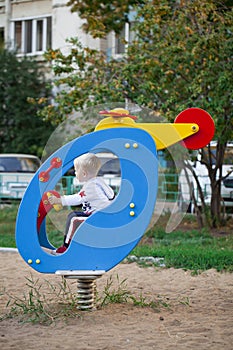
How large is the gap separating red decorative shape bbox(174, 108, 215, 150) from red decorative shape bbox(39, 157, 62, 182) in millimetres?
1099

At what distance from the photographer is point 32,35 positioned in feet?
109

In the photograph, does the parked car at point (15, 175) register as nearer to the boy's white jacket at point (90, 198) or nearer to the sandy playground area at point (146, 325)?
the sandy playground area at point (146, 325)

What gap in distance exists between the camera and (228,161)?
16109 mm

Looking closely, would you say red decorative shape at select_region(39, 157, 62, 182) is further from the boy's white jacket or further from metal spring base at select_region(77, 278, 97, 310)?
metal spring base at select_region(77, 278, 97, 310)

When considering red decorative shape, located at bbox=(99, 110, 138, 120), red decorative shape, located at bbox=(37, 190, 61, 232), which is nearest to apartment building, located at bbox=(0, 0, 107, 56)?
red decorative shape, located at bbox=(99, 110, 138, 120)

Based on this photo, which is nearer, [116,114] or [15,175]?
[116,114]

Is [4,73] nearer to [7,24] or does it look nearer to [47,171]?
[7,24]

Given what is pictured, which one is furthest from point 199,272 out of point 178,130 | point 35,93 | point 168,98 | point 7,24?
point 7,24

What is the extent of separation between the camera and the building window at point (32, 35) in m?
32.6

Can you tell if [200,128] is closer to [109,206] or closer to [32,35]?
[109,206]

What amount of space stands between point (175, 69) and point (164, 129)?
24.3 feet

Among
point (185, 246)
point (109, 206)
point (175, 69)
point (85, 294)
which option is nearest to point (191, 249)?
point (185, 246)

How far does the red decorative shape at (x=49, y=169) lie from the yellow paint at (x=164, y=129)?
0.55 meters

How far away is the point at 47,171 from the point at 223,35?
7.86m
